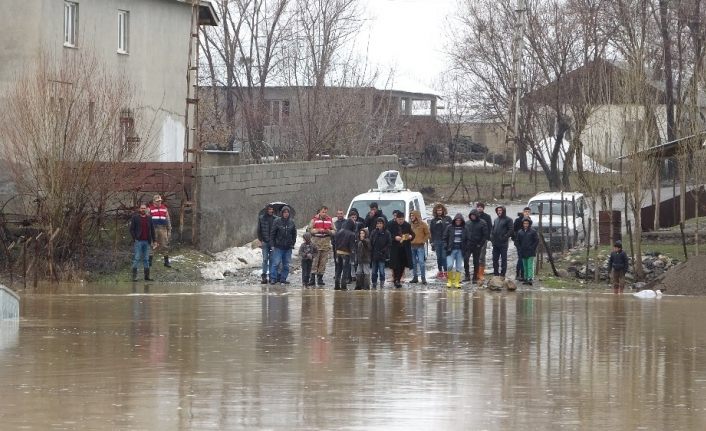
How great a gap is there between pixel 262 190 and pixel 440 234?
8.49 m

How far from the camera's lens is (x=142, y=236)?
26.9 meters

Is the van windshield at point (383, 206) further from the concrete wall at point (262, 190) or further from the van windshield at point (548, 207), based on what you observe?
the van windshield at point (548, 207)

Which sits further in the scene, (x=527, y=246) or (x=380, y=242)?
(x=527, y=246)

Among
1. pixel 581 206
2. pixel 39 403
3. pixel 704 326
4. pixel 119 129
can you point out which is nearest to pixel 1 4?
pixel 119 129

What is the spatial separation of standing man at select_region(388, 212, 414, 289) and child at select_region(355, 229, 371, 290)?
2.35 ft

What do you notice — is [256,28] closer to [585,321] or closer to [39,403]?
[585,321]

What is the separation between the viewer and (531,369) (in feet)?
45.6

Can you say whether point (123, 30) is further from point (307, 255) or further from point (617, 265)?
point (617, 265)

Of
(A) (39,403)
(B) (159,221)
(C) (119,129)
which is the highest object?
(C) (119,129)

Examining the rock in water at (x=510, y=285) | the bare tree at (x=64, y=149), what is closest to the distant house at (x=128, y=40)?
the bare tree at (x=64, y=149)

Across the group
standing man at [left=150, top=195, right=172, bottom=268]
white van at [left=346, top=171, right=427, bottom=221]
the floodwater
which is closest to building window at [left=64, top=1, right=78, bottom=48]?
standing man at [left=150, top=195, right=172, bottom=268]

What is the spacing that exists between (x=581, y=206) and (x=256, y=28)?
36466 millimetres

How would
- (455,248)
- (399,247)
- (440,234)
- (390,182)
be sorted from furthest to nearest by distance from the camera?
1. (390,182)
2. (440,234)
3. (399,247)
4. (455,248)

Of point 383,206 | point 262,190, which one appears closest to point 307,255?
point 383,206
